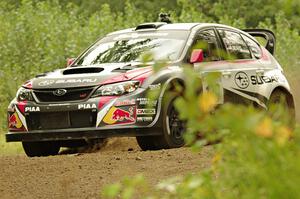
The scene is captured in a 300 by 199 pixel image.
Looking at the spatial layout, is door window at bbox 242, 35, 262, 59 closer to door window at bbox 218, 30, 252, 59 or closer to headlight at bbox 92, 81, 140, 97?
door window at bbox 218, 30, 252, 59

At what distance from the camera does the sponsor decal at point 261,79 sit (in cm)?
1336

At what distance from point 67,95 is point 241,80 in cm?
256

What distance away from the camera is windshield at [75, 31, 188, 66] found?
41.3ft

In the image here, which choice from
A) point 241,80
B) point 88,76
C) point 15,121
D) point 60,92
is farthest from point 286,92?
point 15,121

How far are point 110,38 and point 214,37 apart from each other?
1.43 metres

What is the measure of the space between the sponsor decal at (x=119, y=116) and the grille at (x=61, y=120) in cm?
16

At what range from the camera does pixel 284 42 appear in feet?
119

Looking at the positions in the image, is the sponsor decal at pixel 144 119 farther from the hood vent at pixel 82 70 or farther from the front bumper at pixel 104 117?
the hood vent at pixel 82 70

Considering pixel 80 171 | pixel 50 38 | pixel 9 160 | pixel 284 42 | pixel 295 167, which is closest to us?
pixel 295 167

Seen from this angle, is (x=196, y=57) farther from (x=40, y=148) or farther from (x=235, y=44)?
(x=40, y=148)

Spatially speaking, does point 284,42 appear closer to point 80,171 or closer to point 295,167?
point 80,171

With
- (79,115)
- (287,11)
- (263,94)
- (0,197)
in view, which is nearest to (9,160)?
(79,115)

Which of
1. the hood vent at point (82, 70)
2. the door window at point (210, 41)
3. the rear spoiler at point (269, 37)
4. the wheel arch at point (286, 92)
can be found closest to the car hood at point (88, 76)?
the hood vent at point (82, 70)

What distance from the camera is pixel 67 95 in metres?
11.8
